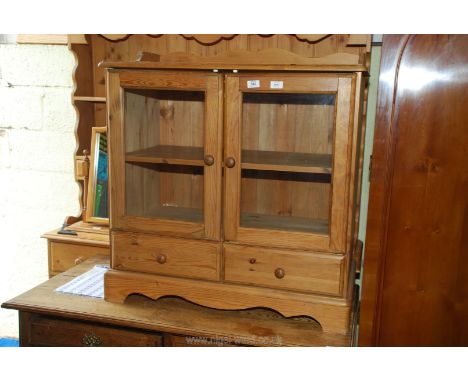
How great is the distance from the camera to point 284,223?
1427 mm

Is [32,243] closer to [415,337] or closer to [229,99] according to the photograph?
[229,99]

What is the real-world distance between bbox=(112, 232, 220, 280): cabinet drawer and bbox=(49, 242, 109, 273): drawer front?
1.68 feet

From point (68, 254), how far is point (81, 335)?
24.0 inches

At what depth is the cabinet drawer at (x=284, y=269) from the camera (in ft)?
4.35

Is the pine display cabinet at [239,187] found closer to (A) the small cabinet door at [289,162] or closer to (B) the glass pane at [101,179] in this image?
(A) the small cabinet door at [289,162]

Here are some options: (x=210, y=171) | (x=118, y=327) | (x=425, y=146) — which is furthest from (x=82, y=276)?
(x=425, y=146)

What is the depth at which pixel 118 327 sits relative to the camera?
4.71 feet

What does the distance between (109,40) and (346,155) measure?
1.16 meters

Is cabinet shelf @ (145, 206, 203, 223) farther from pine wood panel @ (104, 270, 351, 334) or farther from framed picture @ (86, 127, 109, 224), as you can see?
framed picture @ (86, 127, 109, 224)

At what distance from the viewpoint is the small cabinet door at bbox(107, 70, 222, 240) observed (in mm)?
1350

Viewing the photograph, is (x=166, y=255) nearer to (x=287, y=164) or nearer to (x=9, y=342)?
(x=287, y=164)

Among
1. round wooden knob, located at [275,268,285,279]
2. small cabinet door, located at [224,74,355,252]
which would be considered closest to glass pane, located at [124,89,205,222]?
small cabinet door, located at [224,74,355,252]

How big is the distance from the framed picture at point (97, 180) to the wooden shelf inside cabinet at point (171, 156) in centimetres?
57

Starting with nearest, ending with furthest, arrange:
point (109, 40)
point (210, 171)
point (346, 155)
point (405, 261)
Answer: point (346, 155), point (210, 171), point (405, 261), point (109, 40)
